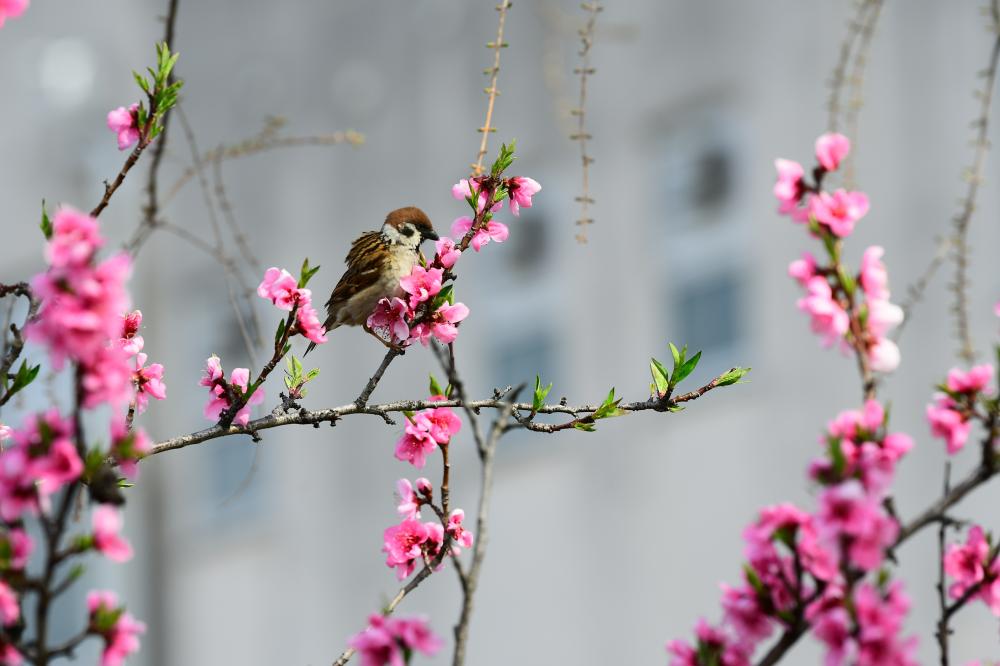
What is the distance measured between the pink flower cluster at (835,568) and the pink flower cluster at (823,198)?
8.1 inches

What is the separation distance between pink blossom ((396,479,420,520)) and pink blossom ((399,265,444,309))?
0.25 metres

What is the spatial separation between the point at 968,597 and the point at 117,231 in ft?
34.4

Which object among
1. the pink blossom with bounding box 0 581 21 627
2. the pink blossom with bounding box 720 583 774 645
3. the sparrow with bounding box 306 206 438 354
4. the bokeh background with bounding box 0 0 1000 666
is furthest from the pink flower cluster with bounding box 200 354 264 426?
the bokeh background with bounding box 0 0 1000 666

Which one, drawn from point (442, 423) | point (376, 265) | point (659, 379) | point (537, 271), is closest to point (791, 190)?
point (659, 379)

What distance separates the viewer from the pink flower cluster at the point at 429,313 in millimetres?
2021

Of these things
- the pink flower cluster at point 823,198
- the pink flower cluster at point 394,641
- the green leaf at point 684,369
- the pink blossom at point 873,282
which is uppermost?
the pink flower cluster at point 823,198

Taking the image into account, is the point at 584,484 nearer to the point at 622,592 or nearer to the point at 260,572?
the point at 622,592

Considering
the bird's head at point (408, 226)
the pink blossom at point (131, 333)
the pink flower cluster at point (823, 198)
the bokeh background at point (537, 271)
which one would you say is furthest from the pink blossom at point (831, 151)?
the bokeh background at point (537, 271)

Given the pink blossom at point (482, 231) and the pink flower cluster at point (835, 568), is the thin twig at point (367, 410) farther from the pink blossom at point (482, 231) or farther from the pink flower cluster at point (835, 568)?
the pink flower cluster at point (835, 568)

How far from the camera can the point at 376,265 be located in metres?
2.72

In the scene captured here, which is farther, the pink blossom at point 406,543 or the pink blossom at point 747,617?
the pink blossom at point 406,543

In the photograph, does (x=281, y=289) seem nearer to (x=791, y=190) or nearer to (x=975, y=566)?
(x=791, y=190)

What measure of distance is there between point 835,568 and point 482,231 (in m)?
0.84

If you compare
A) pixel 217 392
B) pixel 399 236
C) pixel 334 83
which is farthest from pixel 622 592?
pixel 217 392
